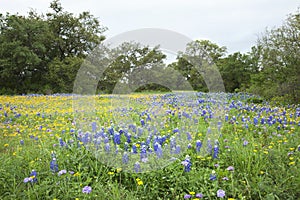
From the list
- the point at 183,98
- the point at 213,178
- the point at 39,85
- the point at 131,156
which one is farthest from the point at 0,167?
the point at 39,85

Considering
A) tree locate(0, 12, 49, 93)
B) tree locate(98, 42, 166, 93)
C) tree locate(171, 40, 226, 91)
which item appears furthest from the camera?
tree locate(0, 12, 49, 93)

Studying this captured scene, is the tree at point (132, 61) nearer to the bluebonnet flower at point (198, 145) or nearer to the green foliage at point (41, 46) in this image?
the bluebonnet flower at point (198, 145)

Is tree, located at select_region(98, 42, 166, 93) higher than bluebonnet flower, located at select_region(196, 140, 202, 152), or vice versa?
tree, located at select_region(98, 42, 166, 93)

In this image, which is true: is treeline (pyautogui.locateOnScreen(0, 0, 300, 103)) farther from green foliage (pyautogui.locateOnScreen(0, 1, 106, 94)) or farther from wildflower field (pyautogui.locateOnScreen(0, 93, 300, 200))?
wildflower field (pyautogui.locateOnScreen(0, 93, 300, 200))

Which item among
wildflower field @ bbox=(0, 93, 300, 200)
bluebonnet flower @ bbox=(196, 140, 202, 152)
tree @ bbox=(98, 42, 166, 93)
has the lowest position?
wildflower field @ bbox=(0, 93, 300, 200)

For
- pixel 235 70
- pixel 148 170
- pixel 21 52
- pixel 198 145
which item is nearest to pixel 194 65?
pixel 198 145

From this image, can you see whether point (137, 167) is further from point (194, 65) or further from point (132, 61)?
point (194, 65)

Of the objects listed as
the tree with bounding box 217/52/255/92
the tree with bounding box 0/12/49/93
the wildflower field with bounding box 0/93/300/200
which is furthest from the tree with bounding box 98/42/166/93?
the tree with bounding box 217/52/255/92

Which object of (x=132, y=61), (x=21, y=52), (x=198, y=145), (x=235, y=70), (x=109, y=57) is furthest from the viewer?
(x=235, y=70)

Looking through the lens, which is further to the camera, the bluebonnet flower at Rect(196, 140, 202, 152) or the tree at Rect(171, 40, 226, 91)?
the tree at Rect(171, 40, 226, 91)

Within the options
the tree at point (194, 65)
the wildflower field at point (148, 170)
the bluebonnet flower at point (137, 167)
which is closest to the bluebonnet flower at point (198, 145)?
the wildflower field at point (148, 170)

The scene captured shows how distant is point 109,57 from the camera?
38.2 ft

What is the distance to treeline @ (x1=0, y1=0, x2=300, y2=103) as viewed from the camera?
9758mm

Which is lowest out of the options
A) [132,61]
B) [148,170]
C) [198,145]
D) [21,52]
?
[148,170]
